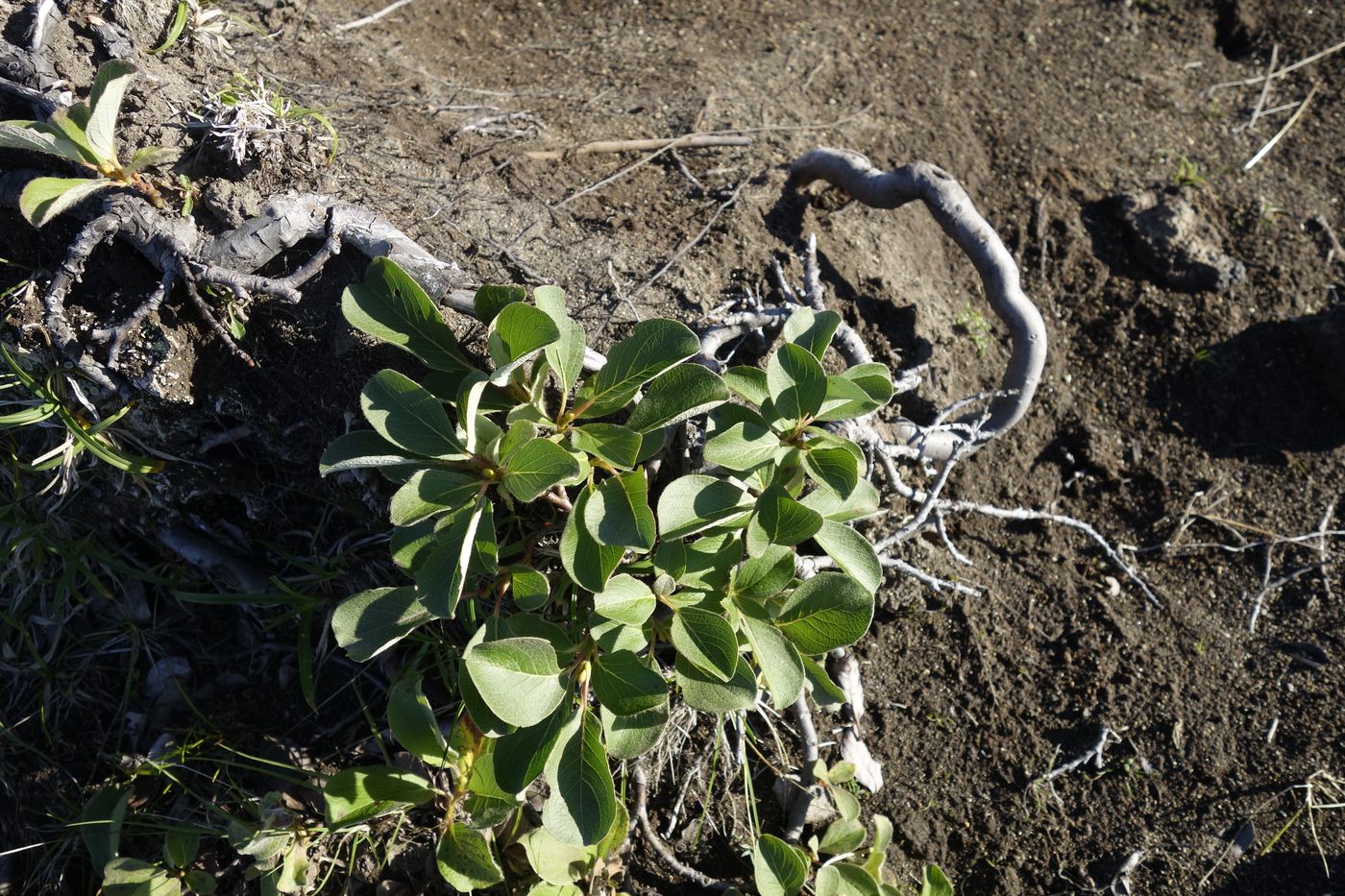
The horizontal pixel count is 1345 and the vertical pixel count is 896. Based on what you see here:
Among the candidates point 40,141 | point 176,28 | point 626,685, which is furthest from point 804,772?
point 176,28

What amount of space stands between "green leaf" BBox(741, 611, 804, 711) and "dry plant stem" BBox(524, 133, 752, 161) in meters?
1.39

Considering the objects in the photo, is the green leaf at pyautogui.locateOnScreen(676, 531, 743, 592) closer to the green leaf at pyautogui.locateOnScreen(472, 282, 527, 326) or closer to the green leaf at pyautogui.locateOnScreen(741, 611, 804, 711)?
the green leaf at pyautogui.locateOnScreen(741, 611, 804, 711)

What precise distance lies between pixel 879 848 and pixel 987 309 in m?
1.52

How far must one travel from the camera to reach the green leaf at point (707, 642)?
1552 millimetres

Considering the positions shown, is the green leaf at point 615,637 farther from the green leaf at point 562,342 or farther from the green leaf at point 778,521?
the green leaf at point 562,342

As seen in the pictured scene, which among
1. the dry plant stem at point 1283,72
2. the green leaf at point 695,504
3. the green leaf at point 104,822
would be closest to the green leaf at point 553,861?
the green leaf at point 695,504

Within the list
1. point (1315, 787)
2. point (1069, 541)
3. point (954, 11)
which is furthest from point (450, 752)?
point (954, 11)

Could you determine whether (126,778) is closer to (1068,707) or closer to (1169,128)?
(1068,707)

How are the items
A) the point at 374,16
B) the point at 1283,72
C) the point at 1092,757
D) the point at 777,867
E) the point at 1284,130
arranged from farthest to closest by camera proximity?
the point at 1283,72 → the point at 1284,130 → the point at 374,16 → the point at 1092,757 → the point at 777,867

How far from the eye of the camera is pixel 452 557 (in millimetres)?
1551

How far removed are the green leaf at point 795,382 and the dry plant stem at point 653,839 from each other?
3.03 feet

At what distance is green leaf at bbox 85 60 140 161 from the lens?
5.55 feet

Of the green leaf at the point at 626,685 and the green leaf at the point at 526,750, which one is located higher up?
the green leaf at the point at 626,685

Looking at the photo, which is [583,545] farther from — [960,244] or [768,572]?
[960,244]
